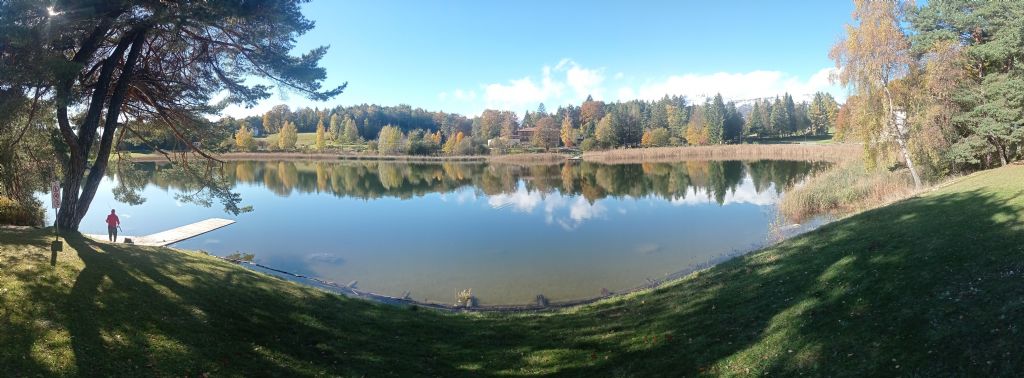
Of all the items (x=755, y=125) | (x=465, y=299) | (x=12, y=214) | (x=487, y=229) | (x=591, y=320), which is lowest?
(x=465, y=299)

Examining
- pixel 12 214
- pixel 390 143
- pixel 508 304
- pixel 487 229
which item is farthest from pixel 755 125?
pixel 12 214

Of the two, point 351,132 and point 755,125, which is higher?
point 351,132

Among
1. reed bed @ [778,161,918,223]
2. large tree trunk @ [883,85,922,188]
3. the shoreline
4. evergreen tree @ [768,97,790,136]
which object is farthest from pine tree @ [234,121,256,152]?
evergreen tree @ [768,97,790,136]

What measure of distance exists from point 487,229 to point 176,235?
1786 cm

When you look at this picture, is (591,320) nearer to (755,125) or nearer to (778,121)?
(755,125)

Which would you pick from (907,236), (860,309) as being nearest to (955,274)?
(860,309)

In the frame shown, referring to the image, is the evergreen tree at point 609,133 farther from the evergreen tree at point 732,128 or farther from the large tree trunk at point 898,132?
the large tree trunk at point 898,132

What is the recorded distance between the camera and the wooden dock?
76.7ft

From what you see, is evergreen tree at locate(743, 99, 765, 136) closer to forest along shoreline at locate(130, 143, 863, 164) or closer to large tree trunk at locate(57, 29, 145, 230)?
forest along shoreline at locate(130, 143, 863, 164)

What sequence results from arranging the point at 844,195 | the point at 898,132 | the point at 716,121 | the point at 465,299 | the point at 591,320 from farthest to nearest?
the point at 716,121 < the point at 844,195 < the point at 898,132 < the point at 465,299 < the point at 591,320

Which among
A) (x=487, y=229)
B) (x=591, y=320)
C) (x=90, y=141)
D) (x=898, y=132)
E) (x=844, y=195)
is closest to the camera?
(x=591, y=320)

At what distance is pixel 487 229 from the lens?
95.7 feet

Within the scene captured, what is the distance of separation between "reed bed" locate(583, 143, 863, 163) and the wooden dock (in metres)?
67.7

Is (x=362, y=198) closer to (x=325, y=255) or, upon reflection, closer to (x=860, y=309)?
(x=325, y=255)
